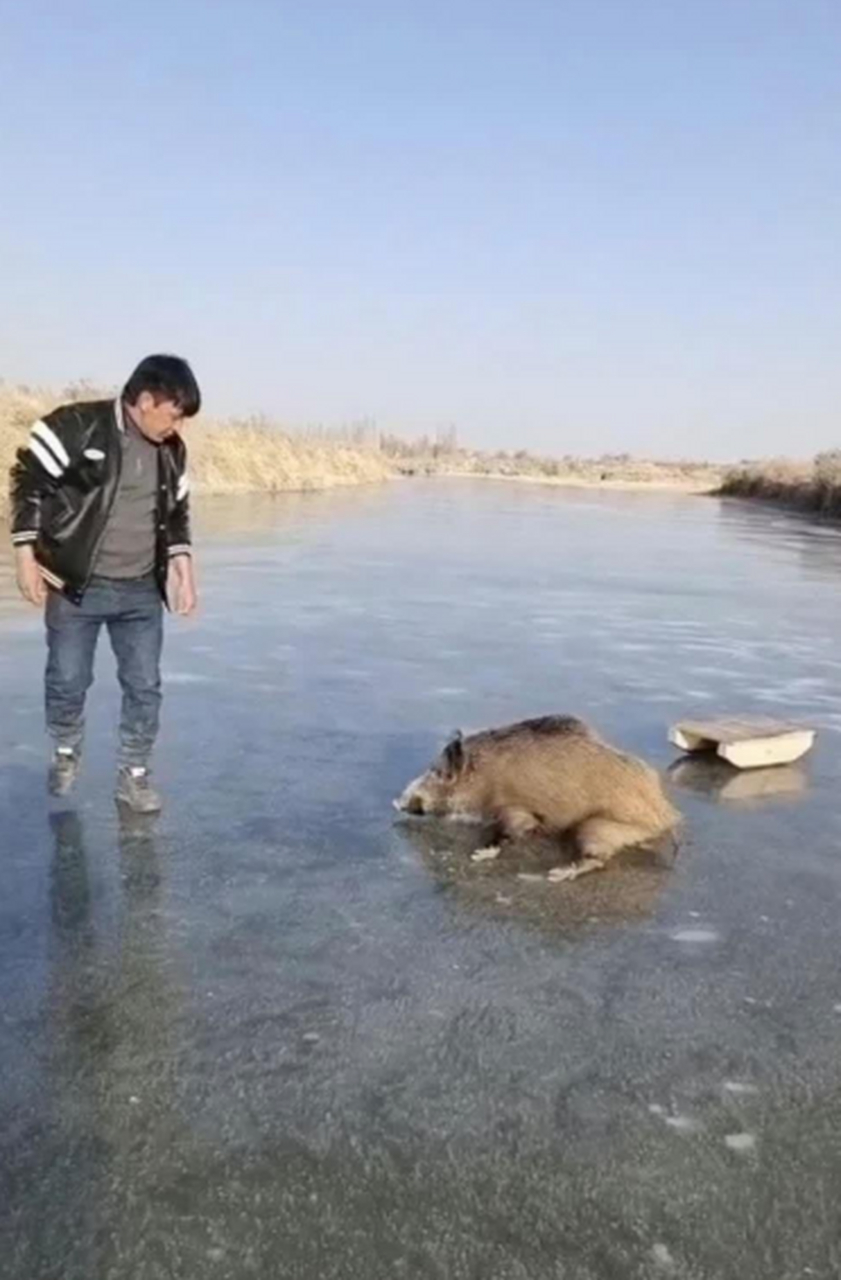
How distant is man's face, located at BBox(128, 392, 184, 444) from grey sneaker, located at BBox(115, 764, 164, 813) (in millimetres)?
1525

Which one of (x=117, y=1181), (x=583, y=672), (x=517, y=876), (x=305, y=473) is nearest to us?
(x=117, y=1181)

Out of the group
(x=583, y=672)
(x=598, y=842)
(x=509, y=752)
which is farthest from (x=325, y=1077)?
(x=583, y=672)

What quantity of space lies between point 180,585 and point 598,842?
228cm

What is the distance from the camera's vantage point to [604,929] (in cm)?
411

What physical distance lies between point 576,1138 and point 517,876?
1.85 meters

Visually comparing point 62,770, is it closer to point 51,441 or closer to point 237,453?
point 51,441

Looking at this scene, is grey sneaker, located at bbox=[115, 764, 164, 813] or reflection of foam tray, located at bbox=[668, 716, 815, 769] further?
reflection of foam tray, located at bbox=[668, 716, 815, 769]

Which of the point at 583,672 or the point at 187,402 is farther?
the point at 583,672

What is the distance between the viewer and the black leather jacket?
4.78m

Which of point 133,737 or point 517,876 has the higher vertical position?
point 133,737

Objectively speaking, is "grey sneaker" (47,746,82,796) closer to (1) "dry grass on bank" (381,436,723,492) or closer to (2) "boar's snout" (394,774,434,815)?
(2) "boar's snout" (394,774,434,815)

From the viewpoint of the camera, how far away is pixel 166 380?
4.67m

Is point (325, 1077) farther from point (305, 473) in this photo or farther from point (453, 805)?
point (305, 473)

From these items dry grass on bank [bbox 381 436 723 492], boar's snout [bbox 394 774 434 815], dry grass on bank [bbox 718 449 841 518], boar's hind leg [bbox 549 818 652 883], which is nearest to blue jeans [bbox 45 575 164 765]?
boar's snout [bbox 394 774 434 815]
